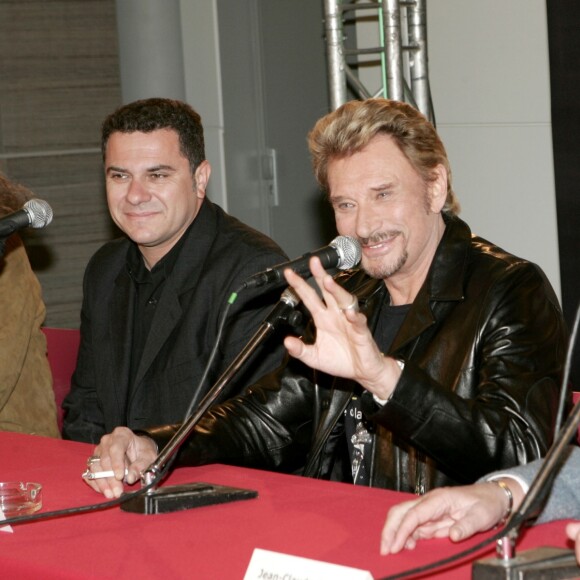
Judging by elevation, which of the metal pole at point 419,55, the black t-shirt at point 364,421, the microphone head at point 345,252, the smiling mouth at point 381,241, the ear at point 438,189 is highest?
the metal pole at point 419,55

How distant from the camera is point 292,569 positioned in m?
1.57

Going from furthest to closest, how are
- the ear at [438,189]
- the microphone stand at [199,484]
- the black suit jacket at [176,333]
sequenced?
1. the black suit jacket at [176,333]
2. the ear at [438,189]
3. the microphone stand at [199,484]

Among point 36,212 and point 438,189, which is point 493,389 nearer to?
point 438,189

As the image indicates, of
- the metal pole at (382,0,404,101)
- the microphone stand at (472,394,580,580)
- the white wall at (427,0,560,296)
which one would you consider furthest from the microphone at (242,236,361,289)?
the white wall at (427,0,560,296)

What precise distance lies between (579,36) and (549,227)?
0.84m

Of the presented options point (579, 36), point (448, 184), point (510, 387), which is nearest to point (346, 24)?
point (579, 36)

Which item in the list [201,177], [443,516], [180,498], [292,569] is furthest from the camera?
[201,177]

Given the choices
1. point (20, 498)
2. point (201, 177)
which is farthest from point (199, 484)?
point (201, 177)

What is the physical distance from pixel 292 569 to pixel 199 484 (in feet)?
1.87

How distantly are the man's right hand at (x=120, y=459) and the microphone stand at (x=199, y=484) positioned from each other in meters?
0.10

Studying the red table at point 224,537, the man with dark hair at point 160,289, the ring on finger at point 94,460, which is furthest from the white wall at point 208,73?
the red table at point 224,537

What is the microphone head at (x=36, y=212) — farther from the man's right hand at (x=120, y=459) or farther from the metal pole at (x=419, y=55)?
the metal pole at (x=419, y=55)

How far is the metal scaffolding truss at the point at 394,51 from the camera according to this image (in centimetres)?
441

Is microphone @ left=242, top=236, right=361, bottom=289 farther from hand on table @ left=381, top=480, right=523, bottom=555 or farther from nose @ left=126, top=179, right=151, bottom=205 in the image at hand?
nose @ left=126, top=179, right=151, bottom=205
